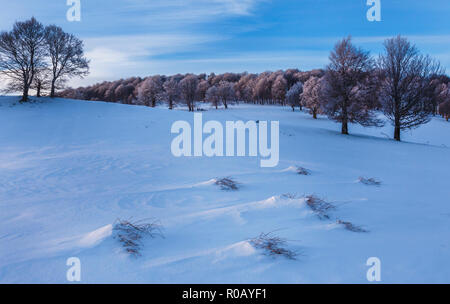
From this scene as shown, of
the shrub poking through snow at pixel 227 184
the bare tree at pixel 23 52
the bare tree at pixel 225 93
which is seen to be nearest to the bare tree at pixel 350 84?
the shrub poking through snow at pixel 227 184

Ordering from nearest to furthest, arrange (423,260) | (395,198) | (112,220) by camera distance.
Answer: (423,260) < (112,220) < (395,198)

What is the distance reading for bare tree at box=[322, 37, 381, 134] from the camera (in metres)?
22.2

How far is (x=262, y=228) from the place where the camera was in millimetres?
3500

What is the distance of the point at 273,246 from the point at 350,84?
79.0 feet

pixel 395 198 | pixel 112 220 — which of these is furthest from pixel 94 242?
pixel 395 198

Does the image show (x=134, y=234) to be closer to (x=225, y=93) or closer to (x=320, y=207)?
(x=320, y=207)

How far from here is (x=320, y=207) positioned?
13.9 feet

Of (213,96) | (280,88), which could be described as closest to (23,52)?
(213,96)

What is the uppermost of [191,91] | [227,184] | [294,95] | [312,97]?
[191,91]

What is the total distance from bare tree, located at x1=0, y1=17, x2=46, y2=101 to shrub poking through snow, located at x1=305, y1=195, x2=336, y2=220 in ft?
106

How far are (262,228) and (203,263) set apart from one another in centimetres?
118

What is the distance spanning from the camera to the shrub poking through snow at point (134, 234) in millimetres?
2820

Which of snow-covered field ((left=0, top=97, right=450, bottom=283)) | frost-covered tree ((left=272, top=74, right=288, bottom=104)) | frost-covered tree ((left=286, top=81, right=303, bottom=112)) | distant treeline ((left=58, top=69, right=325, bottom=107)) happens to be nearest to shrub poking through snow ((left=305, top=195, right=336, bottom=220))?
snow-covered field ((left=0, top=97, right=450, bottom=283))
